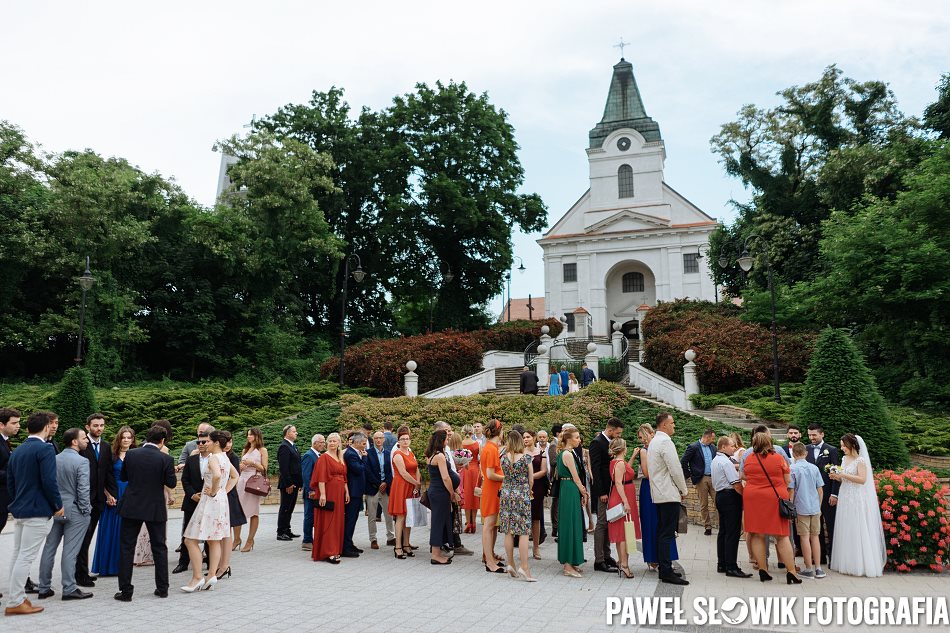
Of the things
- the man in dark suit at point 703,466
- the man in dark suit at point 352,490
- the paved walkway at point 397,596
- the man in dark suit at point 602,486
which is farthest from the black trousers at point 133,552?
the man in dark suit at point 703,466

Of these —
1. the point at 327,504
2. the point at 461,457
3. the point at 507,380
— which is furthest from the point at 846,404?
the point at 507,380

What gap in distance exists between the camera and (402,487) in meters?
9.36

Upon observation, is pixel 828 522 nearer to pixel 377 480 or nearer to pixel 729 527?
pixel 729 527

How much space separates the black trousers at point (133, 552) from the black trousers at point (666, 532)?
559 cm

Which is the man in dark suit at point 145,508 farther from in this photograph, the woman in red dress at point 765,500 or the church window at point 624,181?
the church window at point 624,181

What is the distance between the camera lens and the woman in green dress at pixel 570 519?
809 centimetres

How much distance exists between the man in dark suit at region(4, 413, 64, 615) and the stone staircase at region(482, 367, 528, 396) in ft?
64.2

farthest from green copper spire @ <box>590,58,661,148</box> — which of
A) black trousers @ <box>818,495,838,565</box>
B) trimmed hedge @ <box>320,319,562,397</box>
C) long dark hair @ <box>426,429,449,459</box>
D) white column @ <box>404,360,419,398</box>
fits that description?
long dark hair @ <box>426,429,449,459</box>

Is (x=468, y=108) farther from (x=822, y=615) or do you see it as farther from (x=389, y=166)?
(x=822, y=615)

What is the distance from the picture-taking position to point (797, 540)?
9008mm

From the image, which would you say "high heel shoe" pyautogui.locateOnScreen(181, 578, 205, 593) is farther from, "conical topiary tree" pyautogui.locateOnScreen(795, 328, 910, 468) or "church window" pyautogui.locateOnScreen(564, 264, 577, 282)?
"church window" pyautogui.locateOnScreen(564, 264, 577, 282)

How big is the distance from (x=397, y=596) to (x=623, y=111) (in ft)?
156

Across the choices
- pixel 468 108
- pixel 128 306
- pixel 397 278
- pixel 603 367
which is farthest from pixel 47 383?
pixel 468 108

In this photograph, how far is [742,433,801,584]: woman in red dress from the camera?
25.2 ft
